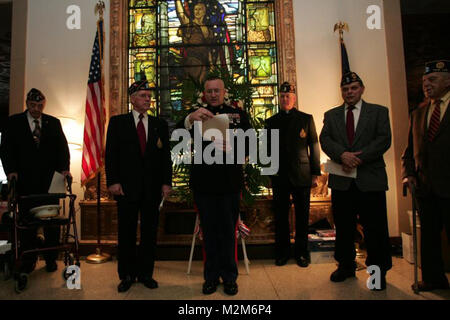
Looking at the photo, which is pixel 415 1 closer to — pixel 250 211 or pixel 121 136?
pixel 250 211

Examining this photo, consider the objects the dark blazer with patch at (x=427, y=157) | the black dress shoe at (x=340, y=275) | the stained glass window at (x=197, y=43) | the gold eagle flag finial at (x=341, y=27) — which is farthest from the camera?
the stained glass window at (x=197, y=43)

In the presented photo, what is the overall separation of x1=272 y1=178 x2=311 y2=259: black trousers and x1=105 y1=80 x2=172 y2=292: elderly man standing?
1195 millimetres

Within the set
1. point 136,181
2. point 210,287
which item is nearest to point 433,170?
point 210,287

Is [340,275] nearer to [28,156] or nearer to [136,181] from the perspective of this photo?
[136,181]

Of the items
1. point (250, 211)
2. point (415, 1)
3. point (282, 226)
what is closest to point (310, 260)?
point (282, 226)

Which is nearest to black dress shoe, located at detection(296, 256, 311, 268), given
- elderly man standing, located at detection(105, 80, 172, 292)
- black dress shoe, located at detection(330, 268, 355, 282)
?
black dress shoe, located at detection(330, 268, 355, 282)

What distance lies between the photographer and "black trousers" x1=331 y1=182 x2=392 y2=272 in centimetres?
239

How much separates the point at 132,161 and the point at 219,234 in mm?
893

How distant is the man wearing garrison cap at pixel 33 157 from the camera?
2.93 meters

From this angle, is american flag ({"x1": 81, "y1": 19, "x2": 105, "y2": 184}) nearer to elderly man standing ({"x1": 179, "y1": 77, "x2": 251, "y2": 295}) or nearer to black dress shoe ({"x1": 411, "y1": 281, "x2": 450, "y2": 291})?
elderly man standing ({"x1": 179, "y1": 77, "x2": 251, "y2": 295})

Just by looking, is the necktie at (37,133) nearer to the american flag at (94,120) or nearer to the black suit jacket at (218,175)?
the american flag at (94,120)

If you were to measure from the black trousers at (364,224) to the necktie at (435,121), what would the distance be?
55 centimetres

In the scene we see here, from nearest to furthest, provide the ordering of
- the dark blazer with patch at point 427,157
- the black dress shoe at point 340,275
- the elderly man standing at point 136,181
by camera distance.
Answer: the dark blazer with patch at point 427,157 < the elderly man standing at point 136,181 < the black dress shoe at point 340,275

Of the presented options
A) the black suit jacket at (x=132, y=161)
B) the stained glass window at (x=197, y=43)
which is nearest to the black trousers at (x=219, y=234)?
the black suit jacket at (x=132, y=161)
